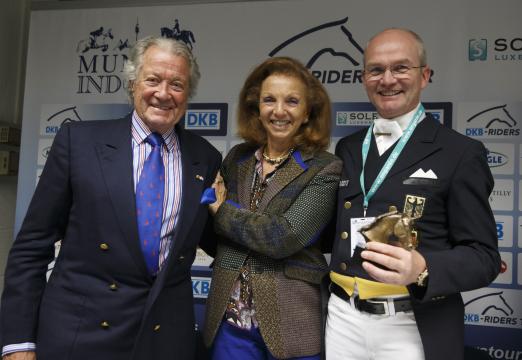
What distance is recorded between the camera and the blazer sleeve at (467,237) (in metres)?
1.23

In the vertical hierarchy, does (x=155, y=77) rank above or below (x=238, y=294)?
above

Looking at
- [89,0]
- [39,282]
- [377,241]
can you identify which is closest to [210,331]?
[39,282]

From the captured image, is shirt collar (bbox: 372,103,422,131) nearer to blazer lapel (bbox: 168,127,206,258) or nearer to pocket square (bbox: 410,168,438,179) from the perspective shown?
pocket square (bbox: 410,168,438,179)

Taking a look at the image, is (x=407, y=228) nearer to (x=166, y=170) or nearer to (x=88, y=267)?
(x=166, y=170)

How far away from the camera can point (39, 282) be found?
5.13 ft

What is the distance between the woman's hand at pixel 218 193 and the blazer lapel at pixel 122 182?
0.34m

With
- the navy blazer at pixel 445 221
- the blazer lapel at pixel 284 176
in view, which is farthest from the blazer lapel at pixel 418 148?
the blazer lapel at pixel 284 176

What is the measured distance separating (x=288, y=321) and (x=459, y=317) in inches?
22.4

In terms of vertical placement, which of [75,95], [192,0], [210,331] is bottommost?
[210,331]

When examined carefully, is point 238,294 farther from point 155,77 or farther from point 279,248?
point 155,77

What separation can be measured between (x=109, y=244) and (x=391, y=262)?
922 mm

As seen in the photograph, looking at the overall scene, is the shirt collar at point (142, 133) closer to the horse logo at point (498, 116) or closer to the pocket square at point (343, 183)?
the pocket square at point (343, 183)

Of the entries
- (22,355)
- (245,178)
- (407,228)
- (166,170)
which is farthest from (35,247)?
(407,228)

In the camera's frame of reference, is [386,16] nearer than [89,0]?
Yes
